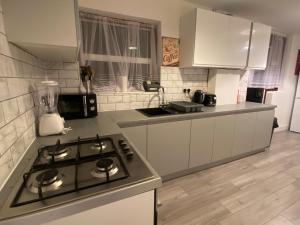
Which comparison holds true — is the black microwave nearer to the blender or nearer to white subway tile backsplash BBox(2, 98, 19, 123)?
the blender

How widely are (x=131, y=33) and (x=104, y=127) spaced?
1.45m

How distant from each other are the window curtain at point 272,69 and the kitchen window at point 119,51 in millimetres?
2516

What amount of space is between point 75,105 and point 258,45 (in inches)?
111

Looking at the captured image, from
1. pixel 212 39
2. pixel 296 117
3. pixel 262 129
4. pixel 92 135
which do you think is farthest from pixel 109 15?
pixel 296 117

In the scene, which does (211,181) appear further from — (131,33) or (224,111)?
(131,33)

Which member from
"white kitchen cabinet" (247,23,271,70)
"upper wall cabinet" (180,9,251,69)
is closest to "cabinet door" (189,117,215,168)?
"upper wall cabinet" (180,9,251,69)

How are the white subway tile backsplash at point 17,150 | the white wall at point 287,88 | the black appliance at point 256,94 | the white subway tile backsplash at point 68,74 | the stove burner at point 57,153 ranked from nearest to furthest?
1. the white subway tile backsplash at point 17,150
2. the stove burner at point 57,153
3. the white subway tile backsplash at point 68,74
4. the black appliance at point 256,94
5. the white wall at point 287,88

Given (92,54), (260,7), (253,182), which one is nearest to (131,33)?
(92,54)

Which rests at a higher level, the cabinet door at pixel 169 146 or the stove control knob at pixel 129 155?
the stove control knob at pixel 129 155

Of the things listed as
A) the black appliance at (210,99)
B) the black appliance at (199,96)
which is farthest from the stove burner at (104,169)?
the black appliance at (210,99)

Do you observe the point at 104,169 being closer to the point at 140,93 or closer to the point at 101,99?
the point at 101,99

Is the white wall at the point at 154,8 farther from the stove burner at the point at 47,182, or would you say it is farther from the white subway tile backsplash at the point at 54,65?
the stove burner at the point at 47,182

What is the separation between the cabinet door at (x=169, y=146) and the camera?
187 centimetres

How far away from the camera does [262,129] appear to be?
2.84 metres
